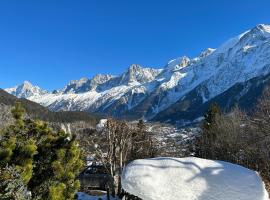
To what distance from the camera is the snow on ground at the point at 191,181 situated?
837cm

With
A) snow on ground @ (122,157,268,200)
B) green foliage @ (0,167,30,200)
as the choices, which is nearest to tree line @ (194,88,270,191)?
green foliage @ (0,167,30,200)

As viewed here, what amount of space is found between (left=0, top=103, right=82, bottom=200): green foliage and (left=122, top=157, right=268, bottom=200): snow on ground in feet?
18.3

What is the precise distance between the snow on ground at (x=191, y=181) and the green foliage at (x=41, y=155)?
18.3 feet

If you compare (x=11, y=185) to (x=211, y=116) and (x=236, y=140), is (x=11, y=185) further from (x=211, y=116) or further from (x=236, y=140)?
(x=211, y=116)

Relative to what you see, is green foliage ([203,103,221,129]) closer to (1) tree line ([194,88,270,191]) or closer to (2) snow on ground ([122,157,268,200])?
(1) tree line ([194,88,270,191])

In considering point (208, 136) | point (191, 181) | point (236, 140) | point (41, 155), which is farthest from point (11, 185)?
point (208, 136)

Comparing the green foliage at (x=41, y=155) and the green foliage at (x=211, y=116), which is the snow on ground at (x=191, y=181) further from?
the green foliage at (x=211, y=116)

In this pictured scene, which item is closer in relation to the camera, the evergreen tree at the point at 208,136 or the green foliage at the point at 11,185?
the green foliage at the point at 11,185

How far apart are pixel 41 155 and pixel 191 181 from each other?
8344mm

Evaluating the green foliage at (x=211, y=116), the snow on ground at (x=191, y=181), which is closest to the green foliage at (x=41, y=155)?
the snow on ground at (x=191, y=181)

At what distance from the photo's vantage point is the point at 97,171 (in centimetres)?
4803

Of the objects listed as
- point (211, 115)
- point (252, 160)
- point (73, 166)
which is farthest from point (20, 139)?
point (211, 115)

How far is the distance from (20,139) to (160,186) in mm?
7516

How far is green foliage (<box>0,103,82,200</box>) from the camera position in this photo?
13633mm
